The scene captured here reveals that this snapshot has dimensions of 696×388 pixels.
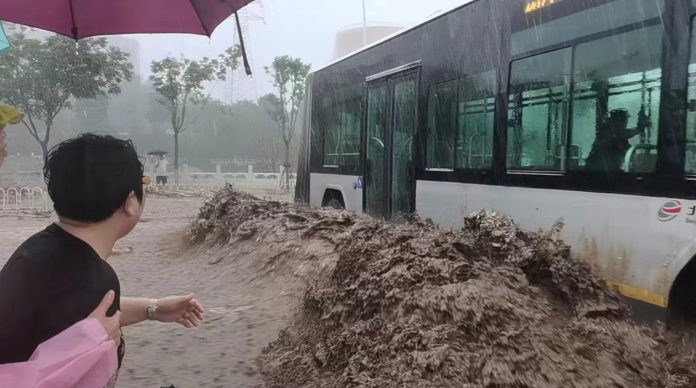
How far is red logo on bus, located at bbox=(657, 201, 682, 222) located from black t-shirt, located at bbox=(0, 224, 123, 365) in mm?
3741

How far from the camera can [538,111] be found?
5.54 metres

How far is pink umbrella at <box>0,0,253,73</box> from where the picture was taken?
3.24m

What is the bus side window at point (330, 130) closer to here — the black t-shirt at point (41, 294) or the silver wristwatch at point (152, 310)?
the silver wristwatch at point (152, 310)

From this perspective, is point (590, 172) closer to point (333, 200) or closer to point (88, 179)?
point (88, 179)

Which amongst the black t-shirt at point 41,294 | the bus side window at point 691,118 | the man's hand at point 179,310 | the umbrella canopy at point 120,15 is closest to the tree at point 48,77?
the umbrella canopy at point 120,15

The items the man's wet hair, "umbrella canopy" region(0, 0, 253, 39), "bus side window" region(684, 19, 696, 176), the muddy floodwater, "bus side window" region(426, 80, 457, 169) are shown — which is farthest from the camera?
"bus side window" region(426, 80, 457, 169)

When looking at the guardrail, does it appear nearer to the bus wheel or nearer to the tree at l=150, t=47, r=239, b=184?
the tree at l=150, t=47, r=239, b=184

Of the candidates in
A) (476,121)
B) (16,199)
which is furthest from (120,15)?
(16,199)

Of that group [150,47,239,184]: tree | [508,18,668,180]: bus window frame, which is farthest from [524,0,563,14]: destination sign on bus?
[150,47,239,184]: tree

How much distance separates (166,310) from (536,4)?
472cm

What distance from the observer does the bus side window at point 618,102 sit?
4320 millimetres

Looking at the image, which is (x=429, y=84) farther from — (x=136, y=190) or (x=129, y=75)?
(x=136, y=190)

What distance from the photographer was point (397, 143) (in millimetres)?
8250

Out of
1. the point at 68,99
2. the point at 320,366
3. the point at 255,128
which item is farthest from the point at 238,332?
the point at 255,128
